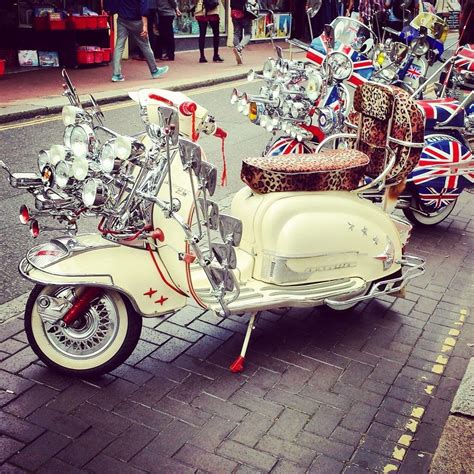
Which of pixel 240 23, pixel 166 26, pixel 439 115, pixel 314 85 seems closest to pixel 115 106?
pixel 166 26

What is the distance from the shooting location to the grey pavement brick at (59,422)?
352cm

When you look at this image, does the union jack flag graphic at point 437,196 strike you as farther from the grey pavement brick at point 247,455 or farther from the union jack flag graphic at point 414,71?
the grey pavement brick at point 247,455

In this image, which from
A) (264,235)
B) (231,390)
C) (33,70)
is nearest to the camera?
(231,390)

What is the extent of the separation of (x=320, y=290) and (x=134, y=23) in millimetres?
9813

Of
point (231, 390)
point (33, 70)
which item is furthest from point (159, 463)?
point (33, 70)

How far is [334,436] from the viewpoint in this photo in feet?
11.9

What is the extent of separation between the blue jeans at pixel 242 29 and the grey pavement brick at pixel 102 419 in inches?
558

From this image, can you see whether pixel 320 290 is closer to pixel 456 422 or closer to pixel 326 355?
pixel 326 355

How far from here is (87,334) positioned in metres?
3.83

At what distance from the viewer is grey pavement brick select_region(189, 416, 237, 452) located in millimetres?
3487

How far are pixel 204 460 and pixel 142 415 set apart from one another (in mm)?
471

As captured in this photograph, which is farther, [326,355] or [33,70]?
[33,70]

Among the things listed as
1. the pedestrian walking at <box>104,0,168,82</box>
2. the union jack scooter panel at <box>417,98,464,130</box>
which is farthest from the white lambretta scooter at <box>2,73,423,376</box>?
the pedestrian walking at <box>104,0,168,82</box>

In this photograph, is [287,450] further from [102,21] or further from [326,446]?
[102,21]
